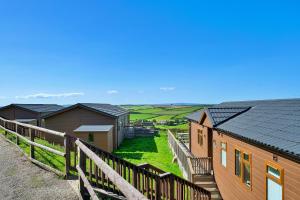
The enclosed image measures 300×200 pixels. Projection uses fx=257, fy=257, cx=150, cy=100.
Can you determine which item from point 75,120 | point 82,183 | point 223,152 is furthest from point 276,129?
point 75,120

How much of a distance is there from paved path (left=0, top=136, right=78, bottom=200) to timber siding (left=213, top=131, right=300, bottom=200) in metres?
5.83

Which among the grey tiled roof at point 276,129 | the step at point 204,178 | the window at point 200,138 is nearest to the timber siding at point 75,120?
the window at point 200,138

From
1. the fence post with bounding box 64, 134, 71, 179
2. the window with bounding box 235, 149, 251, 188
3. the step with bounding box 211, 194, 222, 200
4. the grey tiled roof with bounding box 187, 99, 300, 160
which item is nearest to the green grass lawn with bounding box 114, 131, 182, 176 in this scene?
the step with bounding box 211, 194, 222, 200

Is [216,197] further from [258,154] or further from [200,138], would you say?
[200,138]

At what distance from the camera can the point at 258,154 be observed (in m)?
9.62

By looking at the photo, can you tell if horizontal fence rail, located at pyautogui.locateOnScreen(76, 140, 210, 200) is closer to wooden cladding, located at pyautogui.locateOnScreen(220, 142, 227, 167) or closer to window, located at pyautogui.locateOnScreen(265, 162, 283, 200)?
window, located at pyautogui.locateOnScreen(265, 162, 283, 200)

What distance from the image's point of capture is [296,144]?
7121 mm

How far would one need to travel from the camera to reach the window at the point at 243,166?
10.7m

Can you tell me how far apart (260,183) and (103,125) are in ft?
72.0

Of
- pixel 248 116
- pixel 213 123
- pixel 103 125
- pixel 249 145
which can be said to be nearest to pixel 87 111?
pixel 103 125

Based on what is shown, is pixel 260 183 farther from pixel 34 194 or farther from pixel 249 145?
pixel 34 194

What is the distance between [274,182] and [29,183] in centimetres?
753

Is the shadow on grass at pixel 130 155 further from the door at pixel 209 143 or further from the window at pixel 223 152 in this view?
the window at pixel 223 152

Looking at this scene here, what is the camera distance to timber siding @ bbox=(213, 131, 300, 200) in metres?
7.21
